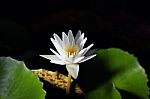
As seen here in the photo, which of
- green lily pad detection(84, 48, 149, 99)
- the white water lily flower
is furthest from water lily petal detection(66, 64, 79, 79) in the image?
green lily pad detection(84, 48, 149, 99)

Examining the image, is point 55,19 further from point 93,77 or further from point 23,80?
point 23,80

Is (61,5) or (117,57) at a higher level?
(61,5)

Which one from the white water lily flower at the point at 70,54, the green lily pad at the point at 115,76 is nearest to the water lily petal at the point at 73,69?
the white water lily flower at the point at 70,54

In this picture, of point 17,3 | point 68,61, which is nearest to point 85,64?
point 68,61

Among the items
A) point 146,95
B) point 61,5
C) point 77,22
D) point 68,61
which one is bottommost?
point 146,95

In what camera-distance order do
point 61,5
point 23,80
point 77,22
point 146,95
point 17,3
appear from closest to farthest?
point 23,80, point 146,95, point 77,22, point 17,3, point 61,5

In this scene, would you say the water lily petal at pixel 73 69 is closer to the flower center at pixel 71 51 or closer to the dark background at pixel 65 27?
the flower center at pixel 71 51

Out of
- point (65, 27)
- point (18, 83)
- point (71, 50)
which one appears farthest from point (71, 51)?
point (65, 27)
